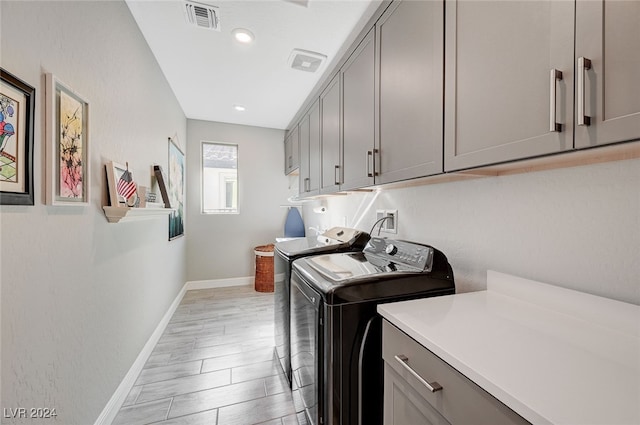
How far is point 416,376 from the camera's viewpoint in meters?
0.79

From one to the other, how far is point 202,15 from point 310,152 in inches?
56.9

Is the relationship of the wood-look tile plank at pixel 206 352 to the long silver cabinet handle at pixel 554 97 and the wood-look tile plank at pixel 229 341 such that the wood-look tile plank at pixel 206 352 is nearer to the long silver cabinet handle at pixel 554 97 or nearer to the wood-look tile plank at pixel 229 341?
the wood-look tile plank at pixel 229 341

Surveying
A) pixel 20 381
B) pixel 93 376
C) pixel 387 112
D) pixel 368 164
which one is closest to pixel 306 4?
pixel 387 112

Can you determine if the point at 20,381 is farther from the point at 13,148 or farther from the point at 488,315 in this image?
the point at 488,315

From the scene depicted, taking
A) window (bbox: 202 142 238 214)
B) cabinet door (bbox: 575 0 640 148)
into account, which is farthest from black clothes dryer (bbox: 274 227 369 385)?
window (bbox: 202 142 238 214)

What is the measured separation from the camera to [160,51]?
226 cm

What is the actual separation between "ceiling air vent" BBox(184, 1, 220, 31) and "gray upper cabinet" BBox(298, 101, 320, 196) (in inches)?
42.0

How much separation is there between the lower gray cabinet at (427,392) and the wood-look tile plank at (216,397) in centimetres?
122

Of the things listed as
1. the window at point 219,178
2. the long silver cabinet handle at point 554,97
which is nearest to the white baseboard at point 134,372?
the window at point 219,178

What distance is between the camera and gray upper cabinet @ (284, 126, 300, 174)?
354cm

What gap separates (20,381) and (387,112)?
6.25ft

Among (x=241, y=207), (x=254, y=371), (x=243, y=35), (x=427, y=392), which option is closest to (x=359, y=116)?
(x=243, y=35)

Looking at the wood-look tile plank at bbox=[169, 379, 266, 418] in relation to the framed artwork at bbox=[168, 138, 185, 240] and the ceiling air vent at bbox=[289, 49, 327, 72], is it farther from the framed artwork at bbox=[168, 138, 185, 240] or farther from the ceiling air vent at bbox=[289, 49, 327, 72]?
the ceiling air vent at bbox=[289, 49, 327, 72]

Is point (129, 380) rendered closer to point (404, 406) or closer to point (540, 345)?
point (404, 406)
